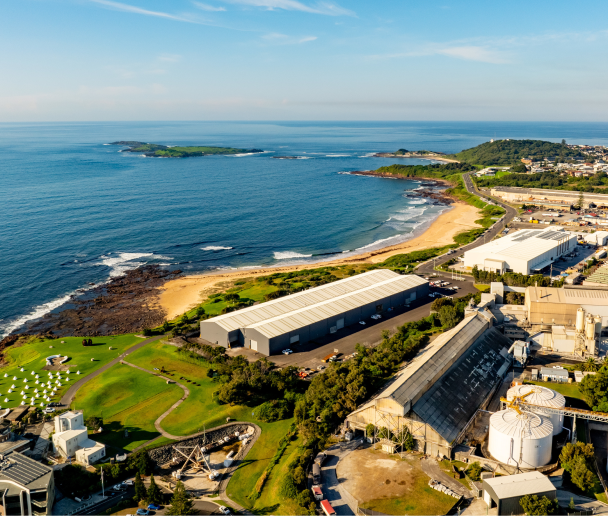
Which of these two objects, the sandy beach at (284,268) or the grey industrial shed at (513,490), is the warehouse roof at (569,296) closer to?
the grey industrial shed at (513,490)

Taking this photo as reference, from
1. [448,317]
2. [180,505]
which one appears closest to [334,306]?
[448,317]

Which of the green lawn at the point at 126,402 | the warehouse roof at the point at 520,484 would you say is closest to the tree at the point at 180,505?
the green lawn at the point at 126,402

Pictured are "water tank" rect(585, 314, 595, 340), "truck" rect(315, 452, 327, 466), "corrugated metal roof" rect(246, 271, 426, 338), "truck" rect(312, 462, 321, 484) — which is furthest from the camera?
"corrugated metal roof" rect(246, 271, 426, 338)

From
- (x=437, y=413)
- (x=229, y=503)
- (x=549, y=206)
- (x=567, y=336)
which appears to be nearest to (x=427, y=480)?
(x=437, y=413)

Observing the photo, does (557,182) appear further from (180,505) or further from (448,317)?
(180,505)

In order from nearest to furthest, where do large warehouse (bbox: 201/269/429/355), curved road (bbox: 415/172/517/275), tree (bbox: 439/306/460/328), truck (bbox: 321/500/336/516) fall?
truck (bbox: 321/500/336/516), large warehouse (bbox: 201/269/429/355), tree (bbox: 439/306/460/328), curved road (bbox: 415/172/517/275)

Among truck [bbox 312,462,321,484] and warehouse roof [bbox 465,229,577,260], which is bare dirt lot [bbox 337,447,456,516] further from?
warehouse roof [bbox 465,229,577,260]

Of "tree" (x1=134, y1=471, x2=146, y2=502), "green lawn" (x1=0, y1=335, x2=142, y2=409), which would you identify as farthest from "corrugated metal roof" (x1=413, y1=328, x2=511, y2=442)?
"green lawn" (x1=0, y1=335, x2=142, y2=409)
